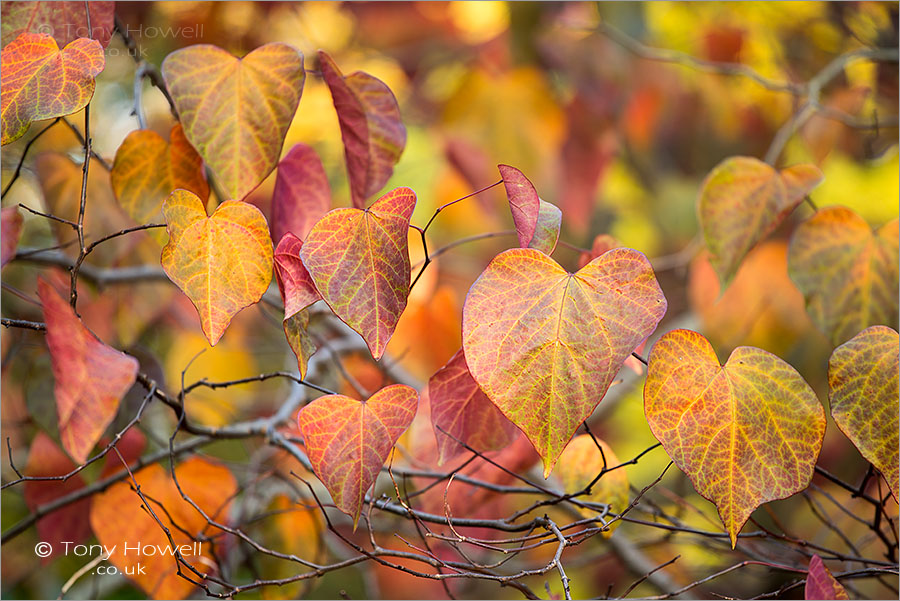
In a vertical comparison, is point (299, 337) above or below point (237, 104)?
below

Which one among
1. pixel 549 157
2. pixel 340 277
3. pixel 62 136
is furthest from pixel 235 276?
pixel 62 136

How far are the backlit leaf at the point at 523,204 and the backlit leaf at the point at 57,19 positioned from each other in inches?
14.4

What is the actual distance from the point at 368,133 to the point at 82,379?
308 mm

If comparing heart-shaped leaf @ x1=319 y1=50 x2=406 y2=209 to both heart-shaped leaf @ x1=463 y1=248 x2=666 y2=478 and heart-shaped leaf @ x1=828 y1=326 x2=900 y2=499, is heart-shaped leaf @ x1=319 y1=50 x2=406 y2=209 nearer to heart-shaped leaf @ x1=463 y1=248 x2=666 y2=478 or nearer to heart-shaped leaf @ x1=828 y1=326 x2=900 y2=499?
heart-shaped leaf @ x1=463 y1=248 x2=666 y2=478

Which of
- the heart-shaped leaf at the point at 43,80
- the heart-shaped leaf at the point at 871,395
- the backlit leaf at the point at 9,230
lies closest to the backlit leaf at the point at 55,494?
the backlit leaf at the point at 9,230

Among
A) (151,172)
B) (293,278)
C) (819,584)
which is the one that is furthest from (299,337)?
(819,584)

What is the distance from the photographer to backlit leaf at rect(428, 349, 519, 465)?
509mm

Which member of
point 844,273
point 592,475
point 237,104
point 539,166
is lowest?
point 539,166

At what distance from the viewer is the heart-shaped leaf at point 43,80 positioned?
47 centimetres

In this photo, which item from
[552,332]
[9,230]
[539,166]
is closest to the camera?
[552,332]

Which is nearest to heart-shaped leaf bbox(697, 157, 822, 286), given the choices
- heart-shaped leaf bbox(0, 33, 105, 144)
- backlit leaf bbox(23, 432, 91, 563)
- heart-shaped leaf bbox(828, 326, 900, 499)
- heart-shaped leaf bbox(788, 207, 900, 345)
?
heart-shaped leaf bbox(788, 207, 900, 345)

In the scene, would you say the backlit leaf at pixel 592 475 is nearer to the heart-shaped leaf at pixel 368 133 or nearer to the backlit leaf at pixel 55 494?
the heart-shaped leaf at pixel 368 133

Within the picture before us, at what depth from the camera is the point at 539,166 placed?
1.54 m

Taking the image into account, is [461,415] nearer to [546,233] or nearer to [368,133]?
[546,233]
